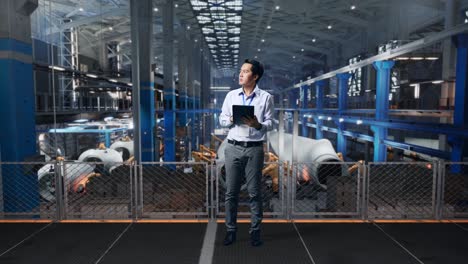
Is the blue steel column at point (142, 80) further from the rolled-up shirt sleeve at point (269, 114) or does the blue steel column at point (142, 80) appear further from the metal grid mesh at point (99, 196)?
the rolled-up shirt sleeve at point (269, 114)

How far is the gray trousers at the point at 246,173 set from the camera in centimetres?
334

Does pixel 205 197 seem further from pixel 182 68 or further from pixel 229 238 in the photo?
pixel 182 68

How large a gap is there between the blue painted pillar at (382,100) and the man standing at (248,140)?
989cm

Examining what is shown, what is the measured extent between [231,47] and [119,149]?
761 inches

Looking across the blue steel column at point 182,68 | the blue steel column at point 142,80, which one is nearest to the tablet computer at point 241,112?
the blue steel column at point 142,80

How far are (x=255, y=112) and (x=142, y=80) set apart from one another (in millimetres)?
10151

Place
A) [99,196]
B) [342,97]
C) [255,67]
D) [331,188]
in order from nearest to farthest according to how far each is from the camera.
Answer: [255,67], [331,188], [99,196], [342,97]

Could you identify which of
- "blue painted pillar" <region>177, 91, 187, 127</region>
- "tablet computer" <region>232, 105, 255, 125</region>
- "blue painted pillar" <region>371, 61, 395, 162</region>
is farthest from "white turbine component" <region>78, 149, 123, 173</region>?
"tablet computer" <region>232, 105, 255, 125</region>

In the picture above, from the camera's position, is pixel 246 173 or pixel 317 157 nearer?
pixel 246 173

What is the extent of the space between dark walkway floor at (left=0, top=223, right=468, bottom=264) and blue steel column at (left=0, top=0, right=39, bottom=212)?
1141 millimetres

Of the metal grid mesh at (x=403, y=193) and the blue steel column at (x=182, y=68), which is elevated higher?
the blue steel column at (x=182, y=68)

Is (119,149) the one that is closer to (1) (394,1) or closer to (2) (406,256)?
(2) (406,256)

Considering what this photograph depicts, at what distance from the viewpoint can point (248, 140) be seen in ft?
10.9

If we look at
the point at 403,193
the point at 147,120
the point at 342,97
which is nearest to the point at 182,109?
the point at 147,120
